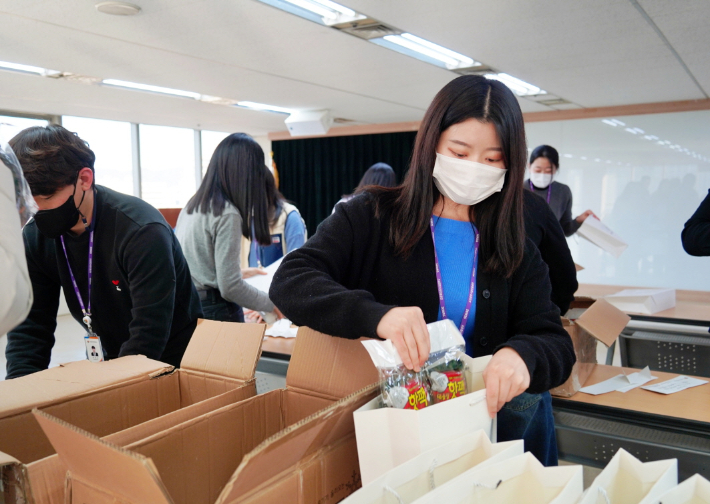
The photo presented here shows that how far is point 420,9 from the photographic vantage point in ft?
7.84

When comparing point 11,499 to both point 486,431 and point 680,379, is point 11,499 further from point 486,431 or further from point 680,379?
point 680,379

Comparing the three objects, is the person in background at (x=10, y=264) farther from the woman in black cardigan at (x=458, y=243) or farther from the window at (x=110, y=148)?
the window at (x=110, y=148)

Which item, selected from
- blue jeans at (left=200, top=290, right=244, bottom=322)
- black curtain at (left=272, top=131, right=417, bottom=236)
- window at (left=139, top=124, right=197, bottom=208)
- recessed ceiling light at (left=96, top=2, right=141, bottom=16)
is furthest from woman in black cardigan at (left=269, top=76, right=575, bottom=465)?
window at (left=139, top=124, right=197, bottom=208)

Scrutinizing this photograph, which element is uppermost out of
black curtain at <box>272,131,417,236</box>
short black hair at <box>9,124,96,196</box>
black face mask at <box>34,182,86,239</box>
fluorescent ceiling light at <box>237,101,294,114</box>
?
fluorescent ceiling light at <box>237,101,294,114</box>

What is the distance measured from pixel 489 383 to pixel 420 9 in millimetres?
2040

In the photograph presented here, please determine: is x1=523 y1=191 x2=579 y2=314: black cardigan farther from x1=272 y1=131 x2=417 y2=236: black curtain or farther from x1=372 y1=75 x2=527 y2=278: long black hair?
x1=272 y1=131 x2=417 y2=236: black curtain

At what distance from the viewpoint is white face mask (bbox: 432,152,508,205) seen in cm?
108

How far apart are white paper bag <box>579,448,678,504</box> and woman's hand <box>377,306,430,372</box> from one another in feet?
0.90

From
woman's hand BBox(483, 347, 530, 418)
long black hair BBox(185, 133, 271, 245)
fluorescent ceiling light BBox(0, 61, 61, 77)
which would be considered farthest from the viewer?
fluorescent ceiling light BBox(0, 61, 61, 77)

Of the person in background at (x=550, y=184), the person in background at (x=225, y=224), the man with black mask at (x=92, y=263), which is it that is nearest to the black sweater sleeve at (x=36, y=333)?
the man with black mask at (x=92, y=263)

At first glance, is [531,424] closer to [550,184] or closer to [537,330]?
[537,330]

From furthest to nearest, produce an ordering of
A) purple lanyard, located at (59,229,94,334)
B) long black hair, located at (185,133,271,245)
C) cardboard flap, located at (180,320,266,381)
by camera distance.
Result: long black hair, located at (185,133,271,245) < purple lanyard, located at (59,229,94,334) < cardboard flap, located at (180,320,266,381)

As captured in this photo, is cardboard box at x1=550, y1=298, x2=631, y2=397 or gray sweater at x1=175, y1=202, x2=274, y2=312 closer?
cardboard box at x1=550, y1=298, x2=631, y2=397

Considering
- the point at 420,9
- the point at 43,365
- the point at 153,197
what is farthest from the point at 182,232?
the point at 153,197
